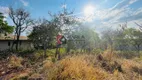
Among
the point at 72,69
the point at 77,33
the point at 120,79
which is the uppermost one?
the point at 77,33

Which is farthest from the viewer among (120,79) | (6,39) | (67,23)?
(6,39)

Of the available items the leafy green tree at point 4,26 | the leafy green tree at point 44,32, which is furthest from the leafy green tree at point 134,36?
the leafy green tree at point 4,26

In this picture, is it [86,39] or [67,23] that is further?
[86,39]

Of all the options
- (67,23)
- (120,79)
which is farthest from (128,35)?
(120,79)

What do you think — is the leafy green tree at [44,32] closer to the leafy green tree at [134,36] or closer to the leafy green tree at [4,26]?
the leafy green tree at [4,26]

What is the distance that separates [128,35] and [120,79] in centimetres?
2809

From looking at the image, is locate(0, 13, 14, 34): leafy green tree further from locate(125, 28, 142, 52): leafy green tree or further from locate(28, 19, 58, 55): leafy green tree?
locate(125, 28, 142, 52): leafy green tree

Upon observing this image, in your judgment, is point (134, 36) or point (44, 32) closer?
point (44, 32)

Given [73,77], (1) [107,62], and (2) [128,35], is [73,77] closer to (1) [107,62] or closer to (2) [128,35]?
(1) [107,62]

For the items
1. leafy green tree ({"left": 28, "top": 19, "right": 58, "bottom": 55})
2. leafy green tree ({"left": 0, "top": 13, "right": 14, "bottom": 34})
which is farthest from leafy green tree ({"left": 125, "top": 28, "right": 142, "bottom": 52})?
leafy green tree ({"left": 0, "top": 13, "right": 14, "bottom": 34})

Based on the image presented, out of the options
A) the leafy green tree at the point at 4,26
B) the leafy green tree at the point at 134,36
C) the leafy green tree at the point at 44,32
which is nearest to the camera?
the leafy green tree at the point at 44,32

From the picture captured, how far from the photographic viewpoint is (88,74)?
4562mm

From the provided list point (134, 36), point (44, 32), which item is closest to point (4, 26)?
point (44, 32)

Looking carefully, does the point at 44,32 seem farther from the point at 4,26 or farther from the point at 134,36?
the point at 134,36
